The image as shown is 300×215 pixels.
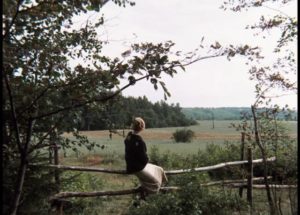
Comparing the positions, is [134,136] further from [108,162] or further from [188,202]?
[108,162]

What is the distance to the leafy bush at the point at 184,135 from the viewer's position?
17875 mm

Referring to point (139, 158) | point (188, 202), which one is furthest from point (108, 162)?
point (188, 202)

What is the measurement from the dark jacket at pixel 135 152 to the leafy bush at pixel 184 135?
39.0 feet

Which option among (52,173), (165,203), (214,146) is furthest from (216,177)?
(52,173)

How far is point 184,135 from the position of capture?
18.0m

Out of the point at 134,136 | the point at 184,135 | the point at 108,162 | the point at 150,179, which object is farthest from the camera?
the point at 184,135

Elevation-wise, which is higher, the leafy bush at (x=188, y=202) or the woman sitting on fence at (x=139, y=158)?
the woman sitting on fence at (x=139, y=158)

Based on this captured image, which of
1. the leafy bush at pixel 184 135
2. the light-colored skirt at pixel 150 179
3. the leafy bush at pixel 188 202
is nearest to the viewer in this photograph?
the leafy bush at pixel 188 202

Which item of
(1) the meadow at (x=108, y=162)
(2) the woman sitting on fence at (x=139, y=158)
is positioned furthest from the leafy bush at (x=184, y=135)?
(2) the woman sitting on fence at (x=139, y=158)

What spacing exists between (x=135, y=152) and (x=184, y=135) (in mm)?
12358

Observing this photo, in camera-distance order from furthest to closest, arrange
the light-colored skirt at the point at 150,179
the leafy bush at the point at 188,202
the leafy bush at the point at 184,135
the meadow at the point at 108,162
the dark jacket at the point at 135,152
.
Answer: the leafy bush at the point at 184,135 < the light-colored skirt at the point at 150,179 < the dark jacket at the point at 135,152 < the leafy bush at the point at 188,202 < the meadow at the point at 108,162

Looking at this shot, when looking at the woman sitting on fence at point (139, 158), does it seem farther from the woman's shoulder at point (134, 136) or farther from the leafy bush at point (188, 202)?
the leafy bush at point (188, 202)

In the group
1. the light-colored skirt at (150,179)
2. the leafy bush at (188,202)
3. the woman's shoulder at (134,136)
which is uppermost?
the woman's shoulder at (134,136)

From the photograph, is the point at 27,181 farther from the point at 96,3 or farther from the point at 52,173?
the point at 96,3
